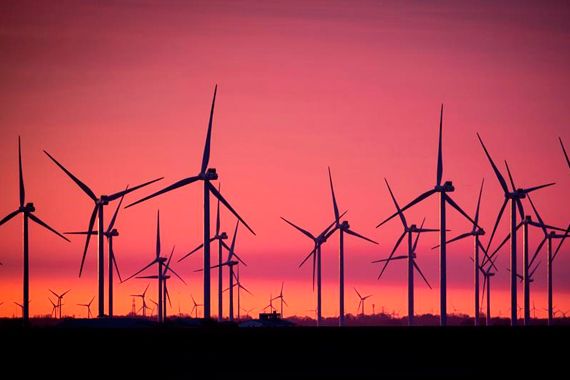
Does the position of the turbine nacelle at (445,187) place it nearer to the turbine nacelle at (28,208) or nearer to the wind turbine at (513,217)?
the wind turbine at (513,217)

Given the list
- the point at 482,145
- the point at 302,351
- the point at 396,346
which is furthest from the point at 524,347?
the point at 482,145

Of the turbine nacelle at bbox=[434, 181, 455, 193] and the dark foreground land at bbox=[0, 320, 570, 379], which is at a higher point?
the turbine nacelle at bbox=[434, 181, 455, 193]

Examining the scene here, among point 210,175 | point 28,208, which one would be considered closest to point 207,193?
point 210,175

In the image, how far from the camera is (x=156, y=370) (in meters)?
88.2

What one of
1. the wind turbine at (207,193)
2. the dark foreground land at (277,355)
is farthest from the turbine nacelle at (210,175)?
the dark foreground land at (277,355)

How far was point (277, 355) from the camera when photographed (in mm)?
103938

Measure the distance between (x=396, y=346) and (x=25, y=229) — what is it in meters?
64.0

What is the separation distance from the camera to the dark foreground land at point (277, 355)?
85875 mm

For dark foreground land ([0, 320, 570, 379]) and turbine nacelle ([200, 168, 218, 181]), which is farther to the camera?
turbine nacelle ([200, 168, 218, 181])

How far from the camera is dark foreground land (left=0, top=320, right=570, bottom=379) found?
8588 centimetres

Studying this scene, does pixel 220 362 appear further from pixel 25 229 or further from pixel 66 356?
pixel 25 229

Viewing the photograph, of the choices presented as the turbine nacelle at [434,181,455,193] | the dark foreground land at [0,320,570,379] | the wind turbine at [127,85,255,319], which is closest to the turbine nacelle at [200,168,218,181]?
the wind turbine at [127,85,255,319]

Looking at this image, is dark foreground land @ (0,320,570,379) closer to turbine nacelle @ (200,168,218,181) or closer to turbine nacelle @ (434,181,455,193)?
turbine nacelle @ (200,168,218,181)

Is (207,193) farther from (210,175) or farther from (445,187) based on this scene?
(445,187)
